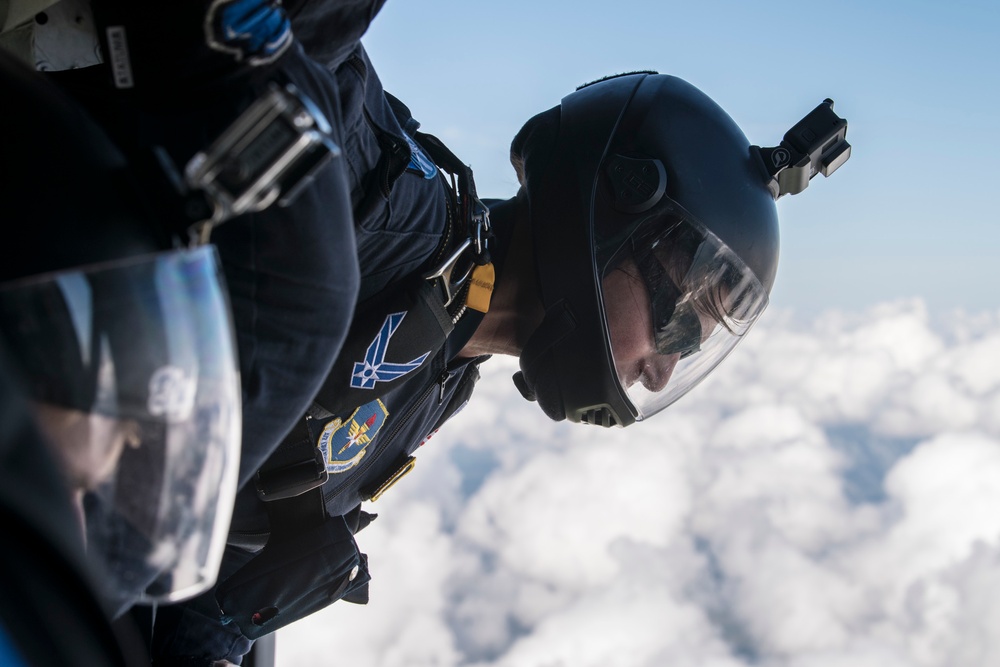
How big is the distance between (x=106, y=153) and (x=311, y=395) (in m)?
0.33

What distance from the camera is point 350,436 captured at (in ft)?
5.45

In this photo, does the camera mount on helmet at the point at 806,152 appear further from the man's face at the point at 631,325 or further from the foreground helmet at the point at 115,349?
the foreground helmet at the point at 115,349

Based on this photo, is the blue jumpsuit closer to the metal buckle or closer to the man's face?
the metal buckle

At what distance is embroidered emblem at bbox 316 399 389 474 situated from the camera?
1.59 meters

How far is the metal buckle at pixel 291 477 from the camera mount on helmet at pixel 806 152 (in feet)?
4.40

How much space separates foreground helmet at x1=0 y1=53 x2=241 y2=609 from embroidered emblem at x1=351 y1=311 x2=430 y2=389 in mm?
736

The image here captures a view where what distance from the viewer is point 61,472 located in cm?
61

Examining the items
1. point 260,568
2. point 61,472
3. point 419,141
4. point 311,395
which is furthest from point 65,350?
point 419,141

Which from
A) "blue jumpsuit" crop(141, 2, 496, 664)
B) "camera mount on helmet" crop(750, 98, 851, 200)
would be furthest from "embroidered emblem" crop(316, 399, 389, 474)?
"camera mount on helmet" crop(750, 98, 851, 200)

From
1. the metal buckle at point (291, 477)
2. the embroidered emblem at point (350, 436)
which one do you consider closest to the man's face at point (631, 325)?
the embroidered emblem at point (350, 436)

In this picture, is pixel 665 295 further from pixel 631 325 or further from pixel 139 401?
pixel 139 401

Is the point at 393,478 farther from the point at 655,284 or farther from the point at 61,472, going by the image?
the point at 61,472

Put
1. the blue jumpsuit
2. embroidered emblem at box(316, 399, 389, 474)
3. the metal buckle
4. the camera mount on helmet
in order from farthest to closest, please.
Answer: the camera mount on helmet < embroidered emblem at box(316, 399, 389, 474) < the metal buckle < the blue jumpsuit

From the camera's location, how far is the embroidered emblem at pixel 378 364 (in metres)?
1.46
